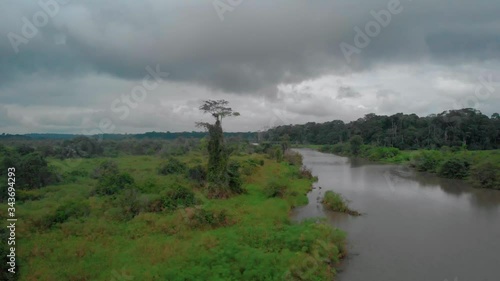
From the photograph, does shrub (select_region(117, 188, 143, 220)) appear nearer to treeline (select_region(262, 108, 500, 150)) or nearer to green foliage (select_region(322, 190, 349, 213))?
green foliage (select_region(322, 190, 349, 213))

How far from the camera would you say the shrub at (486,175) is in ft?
101

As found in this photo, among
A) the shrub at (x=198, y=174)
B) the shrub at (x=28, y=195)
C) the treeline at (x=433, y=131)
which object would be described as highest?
the treeline at (x=433, y=131)

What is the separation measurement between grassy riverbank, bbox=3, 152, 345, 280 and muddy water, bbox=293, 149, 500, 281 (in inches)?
75.7

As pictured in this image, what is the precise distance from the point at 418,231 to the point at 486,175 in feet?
60.8

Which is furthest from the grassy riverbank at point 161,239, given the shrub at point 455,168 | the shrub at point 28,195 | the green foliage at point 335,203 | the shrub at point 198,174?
the shrub at point 455,168

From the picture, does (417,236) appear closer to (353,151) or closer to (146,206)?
(146,206)

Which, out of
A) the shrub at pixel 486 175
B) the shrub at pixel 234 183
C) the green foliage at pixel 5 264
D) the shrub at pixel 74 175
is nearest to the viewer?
the green foliage at pixel 5 264

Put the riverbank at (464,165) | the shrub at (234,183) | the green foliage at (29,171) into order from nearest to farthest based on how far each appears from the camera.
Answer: the green foliage at (29,171)
the shrub at (234,183)
the riverbank at (464,165)

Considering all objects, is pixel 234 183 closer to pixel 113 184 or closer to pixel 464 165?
pixel 113 184

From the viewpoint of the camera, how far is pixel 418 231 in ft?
59.6

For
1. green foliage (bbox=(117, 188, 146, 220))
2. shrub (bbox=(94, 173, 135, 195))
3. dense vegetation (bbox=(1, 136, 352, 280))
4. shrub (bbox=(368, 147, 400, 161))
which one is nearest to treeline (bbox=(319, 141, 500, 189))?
shrub (bbox=(368, 147, 400, 161))

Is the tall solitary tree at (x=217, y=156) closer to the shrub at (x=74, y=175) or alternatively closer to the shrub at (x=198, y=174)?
the shrub at (x=198, y=174)

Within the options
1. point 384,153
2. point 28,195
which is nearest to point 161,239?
point 28,195

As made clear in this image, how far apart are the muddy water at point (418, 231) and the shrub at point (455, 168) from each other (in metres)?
4.22
